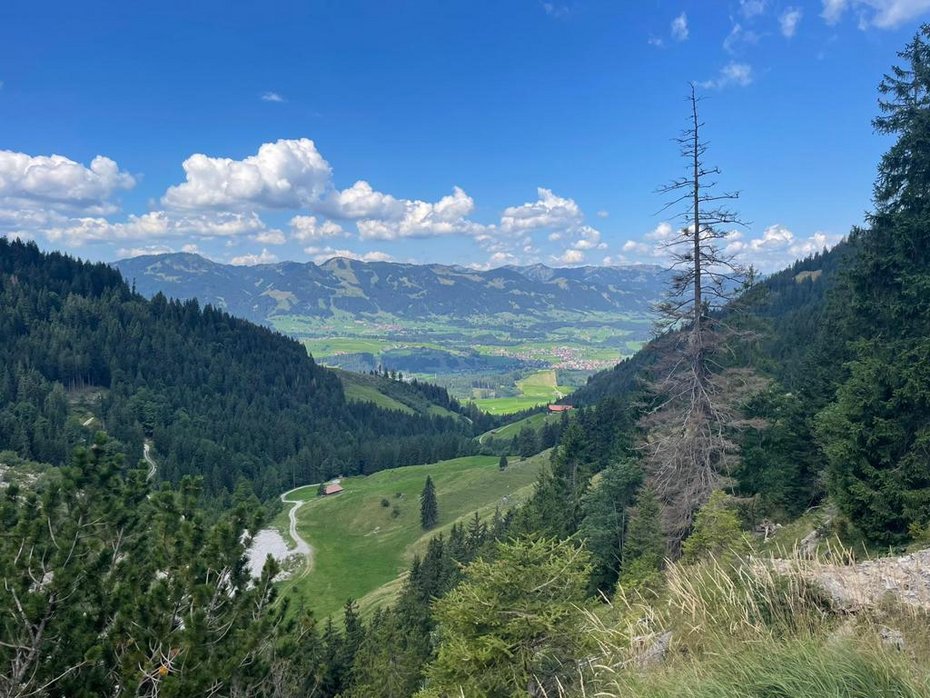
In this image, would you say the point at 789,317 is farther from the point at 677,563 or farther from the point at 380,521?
the point at 677,563

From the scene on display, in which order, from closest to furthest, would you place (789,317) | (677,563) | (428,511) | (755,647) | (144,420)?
1. (755,647)
2. (677,563)
3. (428,511)
4. (789,317)
5. (144,420)

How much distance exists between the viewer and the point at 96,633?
1051 centimetres

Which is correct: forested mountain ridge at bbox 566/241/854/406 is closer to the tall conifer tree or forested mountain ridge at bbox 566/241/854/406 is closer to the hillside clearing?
the hillside clearing

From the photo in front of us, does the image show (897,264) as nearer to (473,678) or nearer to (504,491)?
(473,678)

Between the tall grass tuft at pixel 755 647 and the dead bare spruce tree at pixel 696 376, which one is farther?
the dead bare spruce tree at pixel 696 376

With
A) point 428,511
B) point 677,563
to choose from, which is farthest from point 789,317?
point 677,563

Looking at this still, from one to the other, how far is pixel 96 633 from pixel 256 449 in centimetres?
17530

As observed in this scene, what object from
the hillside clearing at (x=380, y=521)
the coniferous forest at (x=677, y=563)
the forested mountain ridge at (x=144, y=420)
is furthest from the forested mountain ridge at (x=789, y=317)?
the forested mountain ridge at (x=144, y=420)

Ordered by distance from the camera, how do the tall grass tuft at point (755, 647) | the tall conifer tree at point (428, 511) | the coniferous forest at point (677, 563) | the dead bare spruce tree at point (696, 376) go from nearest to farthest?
the tall grass tuft at point (755, 647) → the coniferous forest at point (677, 563) → the dead bare spruce tree at point (696, 376) → the tall conifer tree at point (428, 511)

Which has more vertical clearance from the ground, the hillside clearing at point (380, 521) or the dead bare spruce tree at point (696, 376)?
the dead bare spruce tree at point (696, 376)

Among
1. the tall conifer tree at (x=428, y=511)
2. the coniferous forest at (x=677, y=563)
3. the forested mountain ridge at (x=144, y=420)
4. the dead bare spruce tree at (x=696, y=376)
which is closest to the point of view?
the coniferous forest at (x=677, y=563)

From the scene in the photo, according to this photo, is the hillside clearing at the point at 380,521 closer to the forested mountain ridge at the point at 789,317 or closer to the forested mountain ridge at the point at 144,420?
the forested mountain ridge at the point at 144,420

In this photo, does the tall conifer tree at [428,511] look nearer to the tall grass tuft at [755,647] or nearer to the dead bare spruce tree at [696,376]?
the dead bare spruce tree at [696,376]

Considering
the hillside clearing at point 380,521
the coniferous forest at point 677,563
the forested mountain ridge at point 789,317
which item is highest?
the forested mountain ridge at point 789,317
